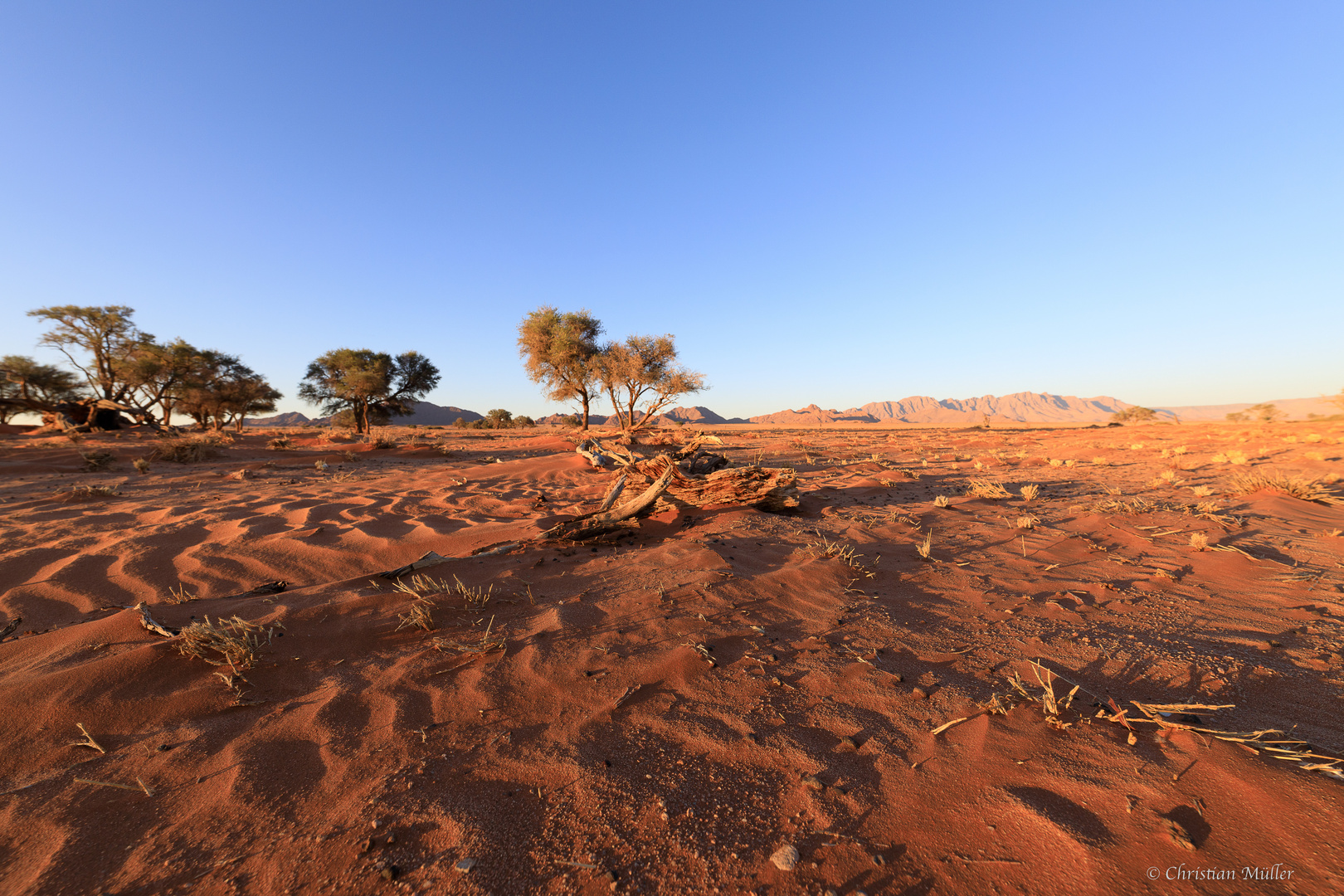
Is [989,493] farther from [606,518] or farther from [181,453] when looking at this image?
[181,453]

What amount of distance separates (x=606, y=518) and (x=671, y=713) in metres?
3.24

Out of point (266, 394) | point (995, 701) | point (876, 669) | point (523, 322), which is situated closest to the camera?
point (995, 701)

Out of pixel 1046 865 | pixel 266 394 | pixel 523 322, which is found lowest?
pixel 1046 865

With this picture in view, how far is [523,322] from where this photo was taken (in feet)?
79.3

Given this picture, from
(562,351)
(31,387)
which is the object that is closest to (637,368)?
(562,351)

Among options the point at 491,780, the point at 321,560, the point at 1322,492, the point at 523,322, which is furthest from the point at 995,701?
the point at 523,322

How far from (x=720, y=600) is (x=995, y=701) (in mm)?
1700

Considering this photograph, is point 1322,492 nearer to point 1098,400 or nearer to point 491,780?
point 491,780

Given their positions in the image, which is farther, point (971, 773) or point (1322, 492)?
point (1322, 492)

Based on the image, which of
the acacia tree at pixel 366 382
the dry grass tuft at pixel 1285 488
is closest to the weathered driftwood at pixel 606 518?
the dry grass tuft at pixel 1285 488

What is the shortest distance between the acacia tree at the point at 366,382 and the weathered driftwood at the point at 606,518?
25.6m

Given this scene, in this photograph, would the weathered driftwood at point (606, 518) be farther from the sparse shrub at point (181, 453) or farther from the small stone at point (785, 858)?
the sparse shrub at point (181, 453)

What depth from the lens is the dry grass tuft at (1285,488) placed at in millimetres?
6637

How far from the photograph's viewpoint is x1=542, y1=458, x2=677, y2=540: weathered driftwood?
197 inches
